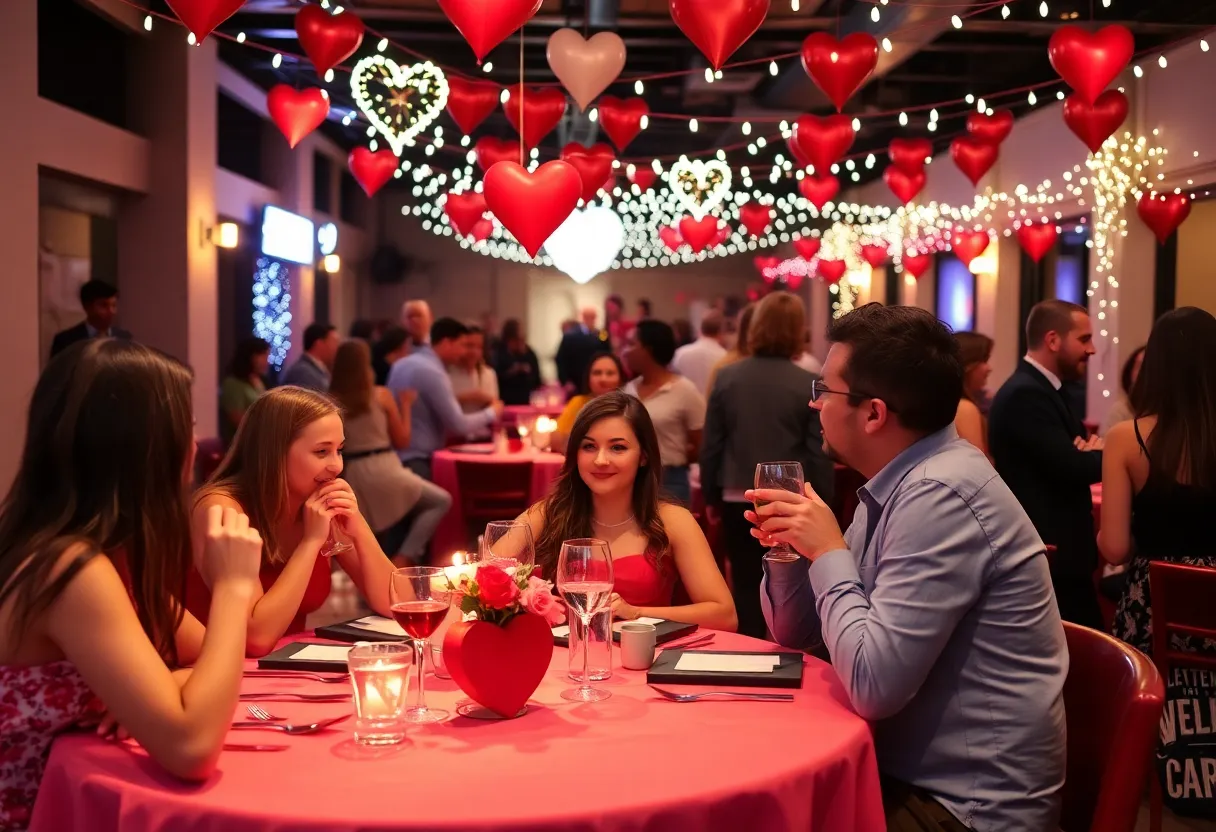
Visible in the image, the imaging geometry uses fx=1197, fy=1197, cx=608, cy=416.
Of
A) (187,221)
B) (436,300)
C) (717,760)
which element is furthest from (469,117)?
(436,300)

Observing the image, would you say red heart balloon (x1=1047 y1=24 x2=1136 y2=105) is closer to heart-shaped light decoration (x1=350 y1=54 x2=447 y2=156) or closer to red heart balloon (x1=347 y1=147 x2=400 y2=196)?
heart-shaped light decoration (x1=350 y1=54 x2=447 y2=156)

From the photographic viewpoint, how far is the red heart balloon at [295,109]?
20.2 ft

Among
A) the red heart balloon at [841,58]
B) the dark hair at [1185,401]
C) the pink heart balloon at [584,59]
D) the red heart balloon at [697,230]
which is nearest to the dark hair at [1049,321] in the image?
the dark hair at [1185,401]

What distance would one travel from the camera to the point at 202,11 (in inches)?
152

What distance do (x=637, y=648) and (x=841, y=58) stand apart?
392 cm

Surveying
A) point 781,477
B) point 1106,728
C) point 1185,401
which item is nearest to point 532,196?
point 1185,401

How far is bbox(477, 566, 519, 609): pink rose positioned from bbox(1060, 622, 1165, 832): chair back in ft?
3.44

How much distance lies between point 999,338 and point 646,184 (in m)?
4.29

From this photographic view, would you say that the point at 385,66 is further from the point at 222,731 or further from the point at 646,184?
the point at 222,731

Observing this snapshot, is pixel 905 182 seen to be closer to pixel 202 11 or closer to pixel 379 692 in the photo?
pixel 202 11

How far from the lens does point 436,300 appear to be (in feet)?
68.5

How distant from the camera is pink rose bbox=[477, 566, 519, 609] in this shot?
6.63 feet

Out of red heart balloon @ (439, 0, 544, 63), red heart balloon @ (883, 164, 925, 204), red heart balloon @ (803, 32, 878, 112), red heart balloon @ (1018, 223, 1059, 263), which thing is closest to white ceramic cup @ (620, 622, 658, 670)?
red heart balloon @ (439, 0, 544, 63)

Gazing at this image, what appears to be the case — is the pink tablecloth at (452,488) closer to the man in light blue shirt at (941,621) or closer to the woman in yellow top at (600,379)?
the woman in yellow top at (600,379)
